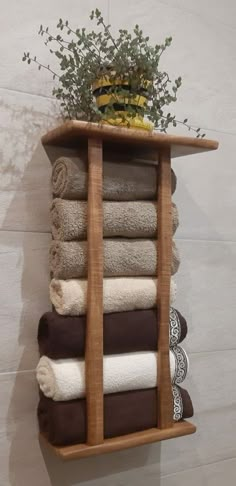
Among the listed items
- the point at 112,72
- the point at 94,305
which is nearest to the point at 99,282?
the point at 94,305

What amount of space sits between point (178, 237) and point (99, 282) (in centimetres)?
35

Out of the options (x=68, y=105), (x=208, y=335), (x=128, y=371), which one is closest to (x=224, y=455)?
(x=208, y=335)

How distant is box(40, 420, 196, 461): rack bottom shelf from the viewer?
0.80m

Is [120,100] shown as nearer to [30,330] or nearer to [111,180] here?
[111,180]

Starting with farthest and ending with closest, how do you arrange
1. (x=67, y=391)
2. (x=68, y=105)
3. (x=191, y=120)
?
(x=191, y=120) < (x=68, y=105) < (x=67, y=391)

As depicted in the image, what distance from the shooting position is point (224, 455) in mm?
1188

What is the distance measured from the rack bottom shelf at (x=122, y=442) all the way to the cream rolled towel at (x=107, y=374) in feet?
0.29

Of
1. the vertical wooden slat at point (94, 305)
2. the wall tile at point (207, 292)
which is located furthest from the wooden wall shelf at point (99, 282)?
the wall tile at point (207, 292)

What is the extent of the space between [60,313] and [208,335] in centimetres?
48

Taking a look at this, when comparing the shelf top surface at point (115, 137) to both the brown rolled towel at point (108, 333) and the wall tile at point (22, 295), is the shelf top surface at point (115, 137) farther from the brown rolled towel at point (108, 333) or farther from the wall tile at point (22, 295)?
the brown rolled towel at point (108, 333)

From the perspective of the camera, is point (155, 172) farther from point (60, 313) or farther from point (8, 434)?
point (8, 434)

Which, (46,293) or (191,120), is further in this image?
(191,120)

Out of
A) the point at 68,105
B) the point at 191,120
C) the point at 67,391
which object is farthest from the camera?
the point at 191,120

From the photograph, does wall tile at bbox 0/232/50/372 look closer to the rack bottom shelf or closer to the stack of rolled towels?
the stack of rolled towels
